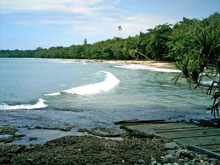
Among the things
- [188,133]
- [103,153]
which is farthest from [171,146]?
[103,153]

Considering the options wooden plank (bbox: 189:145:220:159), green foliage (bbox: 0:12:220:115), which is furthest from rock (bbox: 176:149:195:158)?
green foliage (bbox: 0:12:220:115)

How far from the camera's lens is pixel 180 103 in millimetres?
13844

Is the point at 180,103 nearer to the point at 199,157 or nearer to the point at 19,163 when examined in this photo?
the point at 199,157

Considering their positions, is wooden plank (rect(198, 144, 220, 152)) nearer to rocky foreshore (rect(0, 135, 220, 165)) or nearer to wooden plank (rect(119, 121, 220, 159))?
wooden plank (rect(119, 121, 220, 159))

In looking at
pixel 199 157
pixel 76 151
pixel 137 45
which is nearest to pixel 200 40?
pixel 199 157

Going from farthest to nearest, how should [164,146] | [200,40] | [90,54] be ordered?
[90,54], [200,40], [164,146]

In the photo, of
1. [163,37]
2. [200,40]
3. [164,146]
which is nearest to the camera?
[164,146]

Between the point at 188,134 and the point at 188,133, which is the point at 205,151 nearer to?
the point at 188,134

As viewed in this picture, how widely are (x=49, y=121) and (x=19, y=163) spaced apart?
5057mm

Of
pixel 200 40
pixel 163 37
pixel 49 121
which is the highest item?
pixel 163 37

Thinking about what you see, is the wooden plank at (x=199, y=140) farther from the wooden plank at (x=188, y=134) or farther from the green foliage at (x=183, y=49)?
the green foliage at (x=183, y=49)

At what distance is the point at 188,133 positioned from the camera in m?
7.11

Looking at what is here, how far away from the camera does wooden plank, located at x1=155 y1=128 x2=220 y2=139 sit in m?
6.88

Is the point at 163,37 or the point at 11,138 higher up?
the point at 163,37
